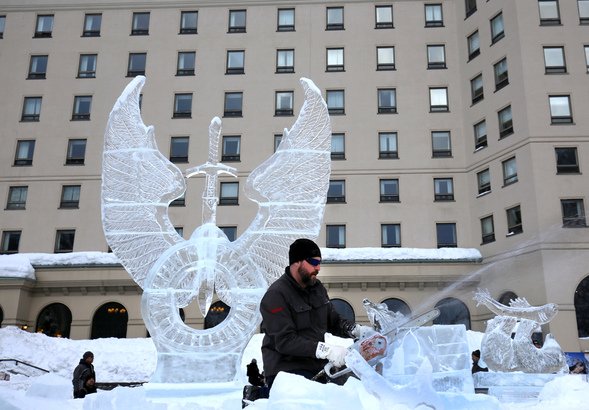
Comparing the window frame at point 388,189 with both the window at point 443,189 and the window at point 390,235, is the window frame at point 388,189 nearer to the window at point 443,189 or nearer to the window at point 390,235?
the window at point 390,235

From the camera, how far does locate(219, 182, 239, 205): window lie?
2897 cm

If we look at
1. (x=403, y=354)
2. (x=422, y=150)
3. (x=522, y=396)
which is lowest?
(x=522, y=396)

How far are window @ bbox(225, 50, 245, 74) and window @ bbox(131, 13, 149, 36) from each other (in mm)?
5125

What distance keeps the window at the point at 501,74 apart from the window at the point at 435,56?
3.75 metres

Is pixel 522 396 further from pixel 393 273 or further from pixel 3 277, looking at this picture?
pixel 3 277

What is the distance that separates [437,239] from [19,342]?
1970 cm

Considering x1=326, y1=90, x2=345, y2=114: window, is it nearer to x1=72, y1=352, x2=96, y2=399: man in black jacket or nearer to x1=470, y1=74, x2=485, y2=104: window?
x1=470, y1=74, x2=485, y2=104: window

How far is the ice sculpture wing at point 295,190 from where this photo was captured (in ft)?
35.3

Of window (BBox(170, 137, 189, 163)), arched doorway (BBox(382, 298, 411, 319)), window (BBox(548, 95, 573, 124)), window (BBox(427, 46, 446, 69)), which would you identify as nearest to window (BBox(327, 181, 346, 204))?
arched doorway (BBox(382, 298, 411, 319))

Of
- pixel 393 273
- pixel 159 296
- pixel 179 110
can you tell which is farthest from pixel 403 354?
pixel 179 110

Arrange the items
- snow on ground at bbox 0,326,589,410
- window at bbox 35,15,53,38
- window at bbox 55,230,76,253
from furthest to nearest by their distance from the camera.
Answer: window at bbox 35,15,53,38, window at bbox 55,230,76,253, snow on ground at bbox 0,326,589,410

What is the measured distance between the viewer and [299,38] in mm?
30922

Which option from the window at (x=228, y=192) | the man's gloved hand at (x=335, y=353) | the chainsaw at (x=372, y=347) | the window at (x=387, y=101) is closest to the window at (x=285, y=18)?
the window at (x=387, y=101)

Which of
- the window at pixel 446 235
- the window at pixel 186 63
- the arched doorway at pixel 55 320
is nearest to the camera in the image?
the arched doorway at pixel 55 320
